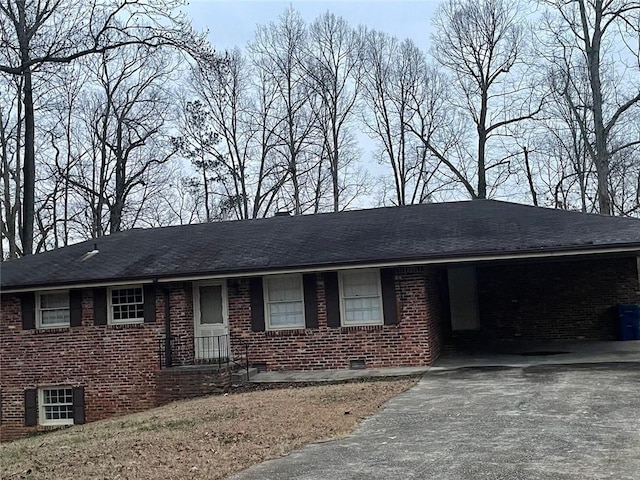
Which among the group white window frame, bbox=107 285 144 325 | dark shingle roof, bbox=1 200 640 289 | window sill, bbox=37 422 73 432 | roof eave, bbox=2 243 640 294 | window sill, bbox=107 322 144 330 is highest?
dark shingle roof, bbox=1 200 640 289

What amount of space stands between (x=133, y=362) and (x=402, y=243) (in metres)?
6.59

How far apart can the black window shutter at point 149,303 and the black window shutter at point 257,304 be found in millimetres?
2260

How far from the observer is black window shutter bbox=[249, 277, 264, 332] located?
14789 millimetres

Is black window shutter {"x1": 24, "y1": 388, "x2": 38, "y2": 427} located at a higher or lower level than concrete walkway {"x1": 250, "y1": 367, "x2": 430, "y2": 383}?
lower

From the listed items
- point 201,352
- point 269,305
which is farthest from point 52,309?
point 269,305

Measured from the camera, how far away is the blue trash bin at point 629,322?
16.2 metres

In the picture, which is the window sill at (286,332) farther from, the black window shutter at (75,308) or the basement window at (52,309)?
the basement window at (52,309)

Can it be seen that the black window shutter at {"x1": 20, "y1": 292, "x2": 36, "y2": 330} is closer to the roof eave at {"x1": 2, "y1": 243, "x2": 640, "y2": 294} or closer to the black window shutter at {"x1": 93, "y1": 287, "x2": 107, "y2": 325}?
the roof eave at {"x1": 2, "y1": 243, "x2": 640, "y2": 294}

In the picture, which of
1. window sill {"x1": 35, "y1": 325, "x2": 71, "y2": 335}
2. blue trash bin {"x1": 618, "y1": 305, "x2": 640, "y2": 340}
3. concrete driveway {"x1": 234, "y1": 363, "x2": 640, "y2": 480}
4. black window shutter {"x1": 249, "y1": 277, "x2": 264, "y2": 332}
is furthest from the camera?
blue trash bin {"x1": 618, "y1": 305, "x2": 640, "y2": 340}

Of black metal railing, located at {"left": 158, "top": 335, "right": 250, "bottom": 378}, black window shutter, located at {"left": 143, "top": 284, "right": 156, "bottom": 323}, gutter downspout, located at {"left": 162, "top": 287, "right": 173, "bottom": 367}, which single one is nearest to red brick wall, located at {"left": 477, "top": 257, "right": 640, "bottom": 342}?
black metal railing, located at {"left": 158, "top": 335, "right": 250, "bottom": 378}

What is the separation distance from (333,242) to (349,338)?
237 centimetres

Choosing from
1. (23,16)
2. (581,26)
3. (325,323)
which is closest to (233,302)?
(325,323)

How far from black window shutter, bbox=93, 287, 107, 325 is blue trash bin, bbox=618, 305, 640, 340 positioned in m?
12.5

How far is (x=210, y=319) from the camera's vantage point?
50.2 ft
